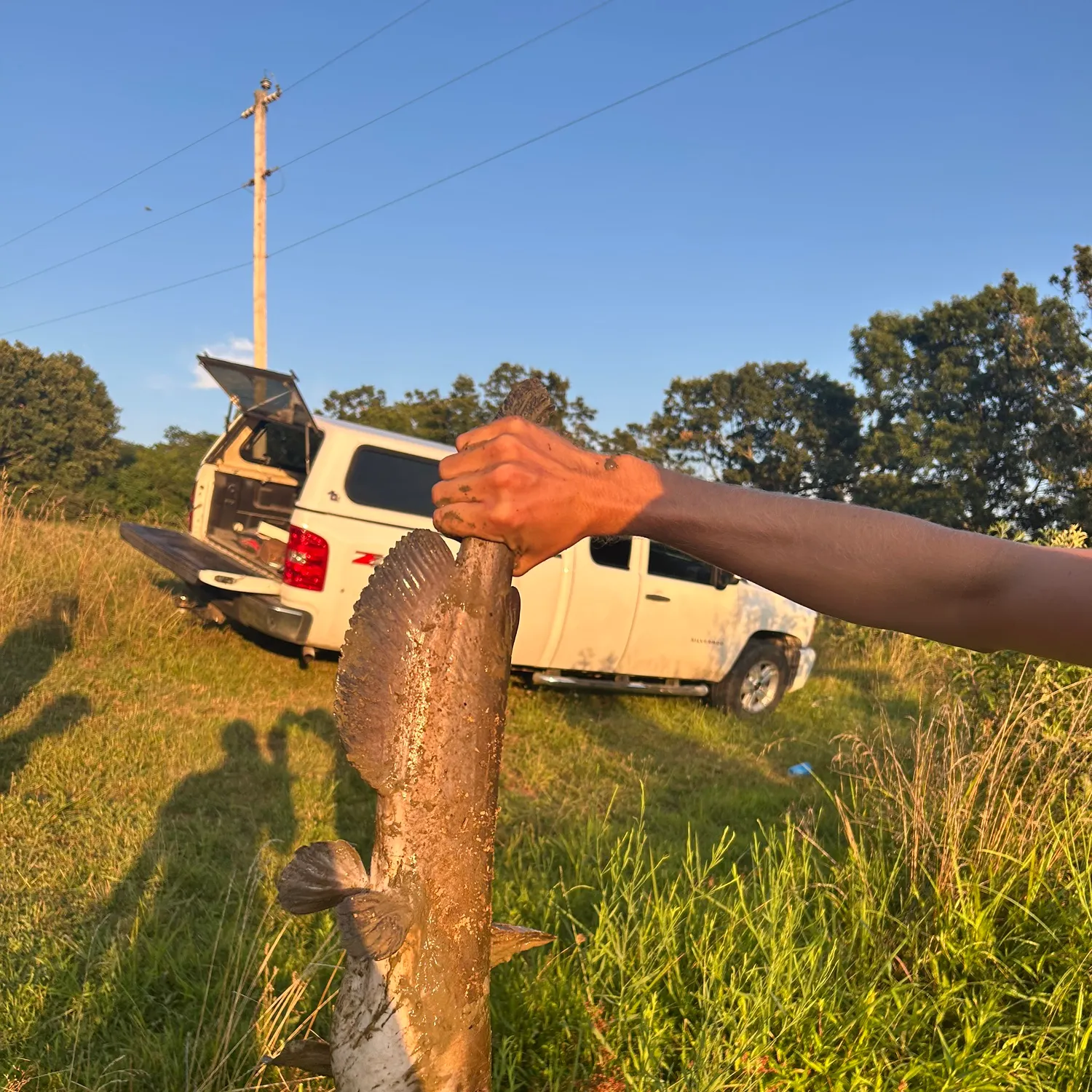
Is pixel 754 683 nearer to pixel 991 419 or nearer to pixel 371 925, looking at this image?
pixel 371 925

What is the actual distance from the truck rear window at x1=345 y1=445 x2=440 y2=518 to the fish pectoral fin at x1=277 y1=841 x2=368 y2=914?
4.69m

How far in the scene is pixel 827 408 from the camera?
3084 cm

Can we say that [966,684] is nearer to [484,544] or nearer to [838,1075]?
[838,1075]

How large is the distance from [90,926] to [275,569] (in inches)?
140

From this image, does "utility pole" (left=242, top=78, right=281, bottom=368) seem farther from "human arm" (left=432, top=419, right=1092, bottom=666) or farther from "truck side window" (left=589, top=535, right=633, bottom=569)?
"human arm" (left=432, top=419, right=1092, bottom=666)

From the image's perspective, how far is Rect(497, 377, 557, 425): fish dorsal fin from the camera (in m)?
1.44

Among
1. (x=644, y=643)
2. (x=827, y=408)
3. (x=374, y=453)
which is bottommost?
(x=644, y=643)

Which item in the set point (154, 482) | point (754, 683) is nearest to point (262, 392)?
point (754, 683)

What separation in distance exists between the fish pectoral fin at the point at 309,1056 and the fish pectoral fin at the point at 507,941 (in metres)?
0.31

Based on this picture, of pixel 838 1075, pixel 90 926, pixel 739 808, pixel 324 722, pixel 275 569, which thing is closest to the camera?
pixel 838 1075

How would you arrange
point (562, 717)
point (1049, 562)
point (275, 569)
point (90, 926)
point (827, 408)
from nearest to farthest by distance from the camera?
point (1049, 562) → point (90, 926) → point (275, 569) → point (562, 717) → point (827, 408)

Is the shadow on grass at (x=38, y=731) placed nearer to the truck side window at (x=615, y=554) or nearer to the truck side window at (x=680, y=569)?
the truck side window at (x=615, y=554)

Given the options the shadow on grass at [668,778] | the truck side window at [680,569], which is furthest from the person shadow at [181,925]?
the truck side window at [680,569]

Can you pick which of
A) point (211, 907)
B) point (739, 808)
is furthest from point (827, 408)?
point (211, 907)
